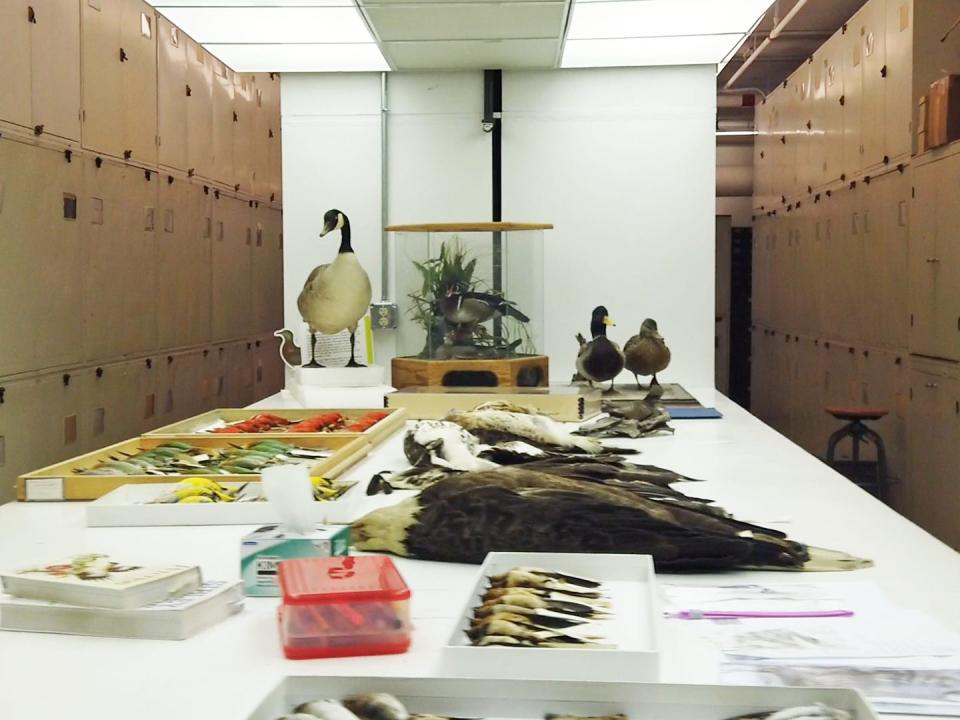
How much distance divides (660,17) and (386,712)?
8.85 feet

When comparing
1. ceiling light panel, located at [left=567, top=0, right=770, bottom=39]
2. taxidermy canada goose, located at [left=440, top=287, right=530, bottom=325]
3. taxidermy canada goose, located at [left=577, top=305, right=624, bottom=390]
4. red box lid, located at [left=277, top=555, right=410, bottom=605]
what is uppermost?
ceiling light panel, located at [left=567, top=0, right=770, bottom=39]

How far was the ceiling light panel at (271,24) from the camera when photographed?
3170 millimetres

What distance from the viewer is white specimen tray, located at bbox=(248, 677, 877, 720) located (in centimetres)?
94

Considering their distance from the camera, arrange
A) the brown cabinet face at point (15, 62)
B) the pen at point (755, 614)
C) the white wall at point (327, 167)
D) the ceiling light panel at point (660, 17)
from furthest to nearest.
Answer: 1. the white wall at point (327, 167)
2. the brown cabinet face at point (15, 62)
3. the ceiling light panel at point (660, 17)
4. the pen at point (755, 614)

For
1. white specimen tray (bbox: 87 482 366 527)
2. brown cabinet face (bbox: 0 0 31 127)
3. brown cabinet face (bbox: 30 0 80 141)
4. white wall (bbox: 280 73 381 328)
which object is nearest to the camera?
Result: white specimen tray (bbox: 87 482 366 527)

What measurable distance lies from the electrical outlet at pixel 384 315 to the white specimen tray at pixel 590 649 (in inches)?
109

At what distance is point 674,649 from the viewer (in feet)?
3.52

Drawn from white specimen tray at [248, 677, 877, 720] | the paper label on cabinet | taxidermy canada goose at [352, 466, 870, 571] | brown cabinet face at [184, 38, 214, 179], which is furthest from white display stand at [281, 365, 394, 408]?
white specimen tray at [248, 677, 877, 720]

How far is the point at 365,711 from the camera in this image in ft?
3.04

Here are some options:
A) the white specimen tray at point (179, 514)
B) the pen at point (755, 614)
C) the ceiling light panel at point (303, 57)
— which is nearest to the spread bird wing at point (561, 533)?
the pen at point (755, 614)

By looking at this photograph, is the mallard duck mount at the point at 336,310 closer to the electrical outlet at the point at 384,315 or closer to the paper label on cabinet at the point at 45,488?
the electrical outlet at the point at 384,315

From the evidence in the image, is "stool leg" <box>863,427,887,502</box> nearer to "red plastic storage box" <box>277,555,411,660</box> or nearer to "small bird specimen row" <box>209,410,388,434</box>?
"small bird specimen row" <box>209,410,388,434</box>

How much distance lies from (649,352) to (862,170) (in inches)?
91.0

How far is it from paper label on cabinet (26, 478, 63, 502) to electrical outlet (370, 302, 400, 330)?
2174mm
